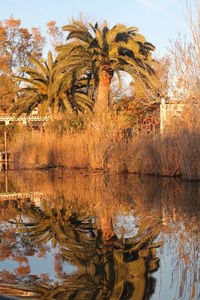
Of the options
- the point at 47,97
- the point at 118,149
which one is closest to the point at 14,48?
the point at 47,97

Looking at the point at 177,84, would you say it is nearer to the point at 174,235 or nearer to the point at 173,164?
the point at 173,164

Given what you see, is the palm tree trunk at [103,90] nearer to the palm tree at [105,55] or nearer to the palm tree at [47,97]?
the palm tree at [105,55]

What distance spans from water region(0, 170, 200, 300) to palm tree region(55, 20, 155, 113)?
13.1m

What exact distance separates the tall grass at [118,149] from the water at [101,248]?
2.79 m

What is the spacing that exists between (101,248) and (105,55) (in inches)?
660

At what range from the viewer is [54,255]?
10.9 feet

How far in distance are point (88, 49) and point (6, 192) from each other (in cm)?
1256

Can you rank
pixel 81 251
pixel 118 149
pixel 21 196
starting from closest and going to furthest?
pixel 81 251
pixel 21 196
pixel 118 149

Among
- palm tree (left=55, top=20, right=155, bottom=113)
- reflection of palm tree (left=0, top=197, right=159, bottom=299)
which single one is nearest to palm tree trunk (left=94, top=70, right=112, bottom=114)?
palm tree (left=55, top=20, right=155, bottom=113)

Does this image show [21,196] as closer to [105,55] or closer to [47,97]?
[105,55]

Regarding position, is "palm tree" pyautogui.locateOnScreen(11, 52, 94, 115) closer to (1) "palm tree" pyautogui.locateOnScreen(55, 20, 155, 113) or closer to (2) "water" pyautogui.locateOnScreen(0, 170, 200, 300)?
(1) "palm tree" pyautogui.locateOnScreen(55, 20, 155, 113)

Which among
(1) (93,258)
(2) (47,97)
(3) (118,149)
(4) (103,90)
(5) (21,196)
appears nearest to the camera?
(1) (93,258)

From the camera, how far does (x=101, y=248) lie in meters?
3.51

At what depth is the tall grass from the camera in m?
9.27
